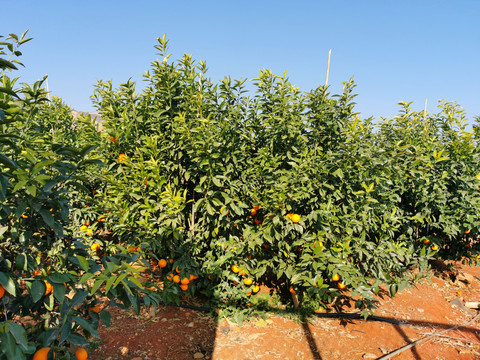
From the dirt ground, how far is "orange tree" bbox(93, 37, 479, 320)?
13.8 inches

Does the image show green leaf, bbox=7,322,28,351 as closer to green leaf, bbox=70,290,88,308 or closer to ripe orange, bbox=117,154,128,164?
green leaf, bbox=70,290,88,308

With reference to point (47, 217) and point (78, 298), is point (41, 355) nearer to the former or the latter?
point (78, 298)

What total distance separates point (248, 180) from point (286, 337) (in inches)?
63.2

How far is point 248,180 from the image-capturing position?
3104 millimetres

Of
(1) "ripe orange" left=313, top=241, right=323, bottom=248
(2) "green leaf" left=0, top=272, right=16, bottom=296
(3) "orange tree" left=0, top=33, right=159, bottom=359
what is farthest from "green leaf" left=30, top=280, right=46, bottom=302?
(1) "ripe orange" left=313, top=241, right=323, bottom=248

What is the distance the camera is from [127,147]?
3.04 m

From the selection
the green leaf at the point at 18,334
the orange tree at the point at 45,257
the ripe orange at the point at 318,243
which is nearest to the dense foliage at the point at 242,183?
the ripe orange at the point at 318,243

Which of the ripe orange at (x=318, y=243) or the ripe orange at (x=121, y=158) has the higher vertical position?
the ripe orange at (x=121, y=158)

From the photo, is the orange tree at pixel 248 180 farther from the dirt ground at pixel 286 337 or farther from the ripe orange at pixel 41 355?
the ripe orange at pixel 41 355

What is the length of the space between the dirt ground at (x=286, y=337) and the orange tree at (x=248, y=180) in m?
0.35

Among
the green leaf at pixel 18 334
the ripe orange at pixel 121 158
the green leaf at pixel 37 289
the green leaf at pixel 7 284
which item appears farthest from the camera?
the ripe orange at pixel 121 158

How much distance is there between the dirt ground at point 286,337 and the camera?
270cm

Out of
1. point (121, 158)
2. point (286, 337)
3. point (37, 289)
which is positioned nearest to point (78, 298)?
point (37, 289)

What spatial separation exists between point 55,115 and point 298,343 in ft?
17.2
